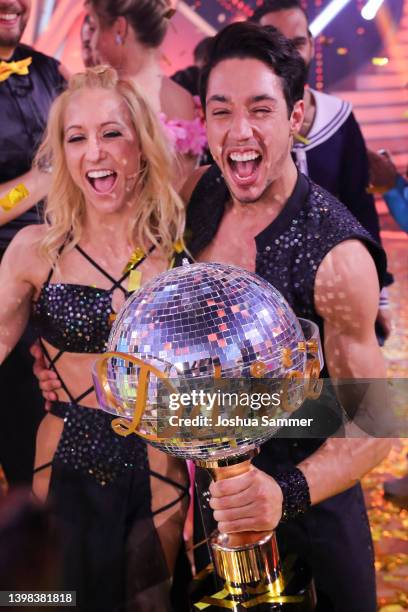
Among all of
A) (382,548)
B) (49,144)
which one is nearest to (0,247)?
(49,144)

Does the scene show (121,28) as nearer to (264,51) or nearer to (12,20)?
(12,20)

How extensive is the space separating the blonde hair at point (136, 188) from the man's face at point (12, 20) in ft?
1.10

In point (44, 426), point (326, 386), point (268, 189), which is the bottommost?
point (44, 426)

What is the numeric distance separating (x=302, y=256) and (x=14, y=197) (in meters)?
0.78

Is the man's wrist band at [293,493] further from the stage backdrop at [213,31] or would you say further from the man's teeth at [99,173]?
the stage backdrop at [213,31]

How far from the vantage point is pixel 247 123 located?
4.24 feet

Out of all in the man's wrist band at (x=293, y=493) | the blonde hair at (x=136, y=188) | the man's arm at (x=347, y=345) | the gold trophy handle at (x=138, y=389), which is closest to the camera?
the gold trophy handle at (x=138, y=389)

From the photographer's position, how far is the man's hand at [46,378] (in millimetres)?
1603

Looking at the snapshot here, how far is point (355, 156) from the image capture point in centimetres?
162

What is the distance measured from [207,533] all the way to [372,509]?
680 mm

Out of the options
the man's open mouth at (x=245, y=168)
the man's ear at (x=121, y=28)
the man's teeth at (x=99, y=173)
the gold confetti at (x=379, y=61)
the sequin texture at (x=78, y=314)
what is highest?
the man's ear at (x=121, y=28)

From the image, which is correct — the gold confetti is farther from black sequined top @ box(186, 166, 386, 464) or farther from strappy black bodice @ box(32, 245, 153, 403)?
strappy black bodice @ box(32, 245, 153, 403)

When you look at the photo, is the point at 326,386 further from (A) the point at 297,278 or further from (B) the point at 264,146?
(B) the point at 264,146

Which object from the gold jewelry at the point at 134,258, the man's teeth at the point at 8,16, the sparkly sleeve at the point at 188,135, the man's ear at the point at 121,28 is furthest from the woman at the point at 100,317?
the man's teeth at the point at 8,16
